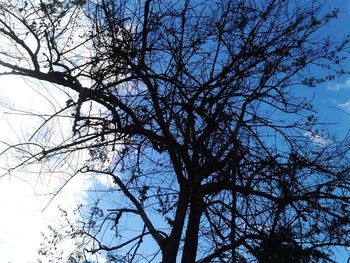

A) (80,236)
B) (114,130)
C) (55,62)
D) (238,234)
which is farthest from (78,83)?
(238,234)

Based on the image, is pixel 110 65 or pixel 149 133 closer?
pixel 110 65

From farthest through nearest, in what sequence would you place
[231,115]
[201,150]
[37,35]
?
[201,150] → [231,115] → [37,35]

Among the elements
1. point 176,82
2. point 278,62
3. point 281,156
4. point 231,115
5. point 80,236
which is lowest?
point 80,236

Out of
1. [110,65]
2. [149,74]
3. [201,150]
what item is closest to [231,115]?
[201,150]

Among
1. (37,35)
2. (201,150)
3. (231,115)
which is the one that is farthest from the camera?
(201,150)

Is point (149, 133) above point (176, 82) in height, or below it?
below

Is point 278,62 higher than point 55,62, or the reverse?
point 278,62

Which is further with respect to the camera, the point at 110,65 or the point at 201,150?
the point at 201,150

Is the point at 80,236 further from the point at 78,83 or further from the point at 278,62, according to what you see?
the point at 278,62

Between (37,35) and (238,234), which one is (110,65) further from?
(238,234)

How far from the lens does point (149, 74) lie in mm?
6043

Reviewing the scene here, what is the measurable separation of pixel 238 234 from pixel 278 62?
2199 mm

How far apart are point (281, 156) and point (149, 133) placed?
1.63 meters

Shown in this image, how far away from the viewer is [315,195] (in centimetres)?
571
